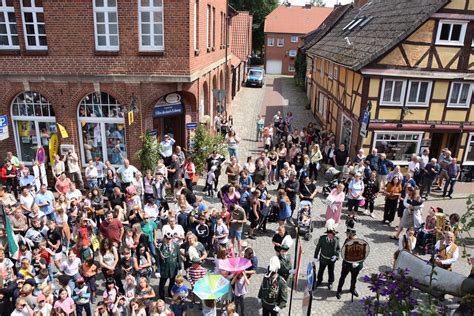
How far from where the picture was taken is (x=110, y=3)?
13695 millimetres

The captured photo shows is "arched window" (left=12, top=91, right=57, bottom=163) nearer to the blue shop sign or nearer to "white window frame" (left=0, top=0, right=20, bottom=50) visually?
"white window frame" (left=0, top=0, right=20, bottom=50)

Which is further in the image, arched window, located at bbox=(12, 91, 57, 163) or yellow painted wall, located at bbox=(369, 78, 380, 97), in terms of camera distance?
yellow painted wall, located at bbox=(369, 78, 380, 97)

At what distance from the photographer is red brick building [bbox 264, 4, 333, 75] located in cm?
5809

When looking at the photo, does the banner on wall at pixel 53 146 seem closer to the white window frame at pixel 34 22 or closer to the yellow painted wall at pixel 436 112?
the white window frame at pixel 34 22

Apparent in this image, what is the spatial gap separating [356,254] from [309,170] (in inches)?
300

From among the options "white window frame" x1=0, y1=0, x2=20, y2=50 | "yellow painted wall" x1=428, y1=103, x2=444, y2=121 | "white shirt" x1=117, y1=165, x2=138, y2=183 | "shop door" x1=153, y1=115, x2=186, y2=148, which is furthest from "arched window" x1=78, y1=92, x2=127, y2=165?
"yellow painted wall" x1=428, y1=103, x2=444, y2=121

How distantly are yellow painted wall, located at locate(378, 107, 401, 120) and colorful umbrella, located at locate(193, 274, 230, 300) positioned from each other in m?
11.2

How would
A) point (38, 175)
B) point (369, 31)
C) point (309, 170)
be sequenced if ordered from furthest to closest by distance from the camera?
point (369, 31)
point (309, 170)
point (38, 175)

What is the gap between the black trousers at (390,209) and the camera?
41.1ft

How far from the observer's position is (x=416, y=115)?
640 inches

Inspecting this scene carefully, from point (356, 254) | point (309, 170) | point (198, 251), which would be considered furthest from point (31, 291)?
point (309, 170)

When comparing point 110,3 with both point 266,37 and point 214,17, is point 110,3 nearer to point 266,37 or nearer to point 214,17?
point 214,17

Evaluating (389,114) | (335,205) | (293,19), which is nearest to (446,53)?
(389,114)

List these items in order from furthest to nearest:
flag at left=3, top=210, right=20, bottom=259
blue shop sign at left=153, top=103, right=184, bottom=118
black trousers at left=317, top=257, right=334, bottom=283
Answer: blue shop sign at left=153, top=103, right=184, bottom=118 → flag at left=3, top=210, right=20, bottom=259 → black trousers at left=317, top=257, right=334, bottom=283
